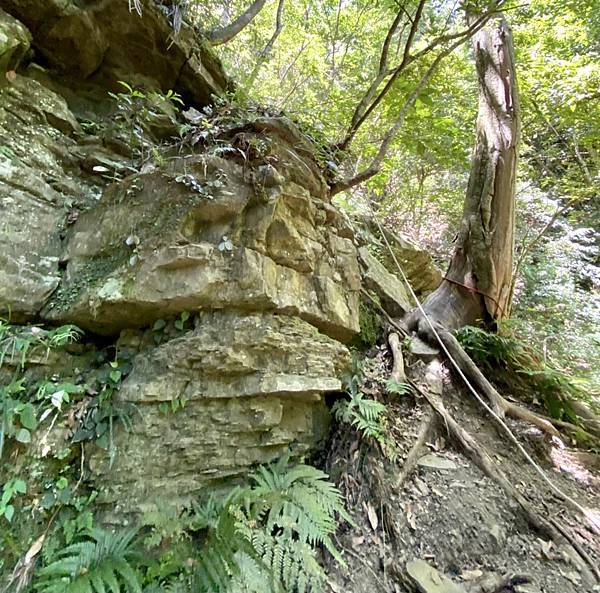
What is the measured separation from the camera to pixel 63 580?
Answer: 1.76 metres

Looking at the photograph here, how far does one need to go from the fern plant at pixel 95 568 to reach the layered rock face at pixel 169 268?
0.19 m

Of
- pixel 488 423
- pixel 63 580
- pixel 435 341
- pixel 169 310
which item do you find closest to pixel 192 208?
pixel 169 310

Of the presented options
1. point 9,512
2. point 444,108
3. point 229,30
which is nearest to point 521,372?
point 9,512

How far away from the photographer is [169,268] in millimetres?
2432

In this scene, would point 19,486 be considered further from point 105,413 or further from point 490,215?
point 490,215

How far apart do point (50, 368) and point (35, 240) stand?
3.08 ft

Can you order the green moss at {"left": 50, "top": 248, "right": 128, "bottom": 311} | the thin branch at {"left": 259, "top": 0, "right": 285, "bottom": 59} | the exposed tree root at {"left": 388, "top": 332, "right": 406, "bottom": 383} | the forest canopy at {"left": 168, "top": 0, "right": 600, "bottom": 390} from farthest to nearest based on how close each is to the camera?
1. the thin branch at {"left": 259, "top": 0, "right": 285, "bottom": 59}
2. the forest canopy at {"left": 168, "top": 0, "right": 600, "bottom": 390}
3. the exposed tree root at {"left": 388, "top": 332, "right": 406, "bottom": 383}
4. the green moss at {"left": 50, "top": 248, "right": 128, "bottom": 311}

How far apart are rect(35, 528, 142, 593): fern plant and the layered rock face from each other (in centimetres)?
19

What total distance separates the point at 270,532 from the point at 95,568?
940 millimetres

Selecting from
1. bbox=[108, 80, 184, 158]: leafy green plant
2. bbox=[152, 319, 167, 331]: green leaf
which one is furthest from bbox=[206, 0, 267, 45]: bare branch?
bbox=[152, 319, 167, 331]: green leaf

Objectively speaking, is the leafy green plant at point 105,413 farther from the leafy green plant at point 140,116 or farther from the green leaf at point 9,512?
the leafy green plant at point 140,116

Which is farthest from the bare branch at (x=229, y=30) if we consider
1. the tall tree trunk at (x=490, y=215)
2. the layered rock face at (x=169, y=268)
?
the tall tree trunk at (x=490, y=215)

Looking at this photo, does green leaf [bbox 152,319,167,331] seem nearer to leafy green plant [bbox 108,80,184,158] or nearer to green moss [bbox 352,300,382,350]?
leafy green plant [bbox 108,80,184,158]

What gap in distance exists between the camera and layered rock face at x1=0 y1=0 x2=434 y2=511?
2336mm
